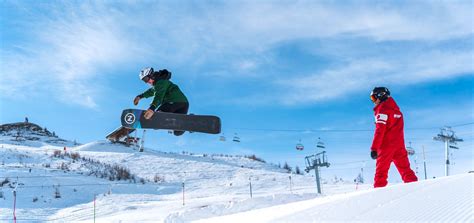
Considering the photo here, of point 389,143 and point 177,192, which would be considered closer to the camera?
point 389,143

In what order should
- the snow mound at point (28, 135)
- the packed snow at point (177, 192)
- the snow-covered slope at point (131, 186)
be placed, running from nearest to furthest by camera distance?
the packed snow at point (177, 192)
the snow-covered slope at point (131, 186)
the snow mound at point (28, 135)

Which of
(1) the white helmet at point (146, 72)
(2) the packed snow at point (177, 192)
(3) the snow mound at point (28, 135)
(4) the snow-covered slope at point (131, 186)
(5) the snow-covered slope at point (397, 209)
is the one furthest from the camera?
(3) the snow mound at point (28, 135)

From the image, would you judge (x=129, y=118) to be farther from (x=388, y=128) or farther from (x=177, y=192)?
(x=177, y=192)

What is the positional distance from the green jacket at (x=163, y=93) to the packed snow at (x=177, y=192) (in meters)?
1.91

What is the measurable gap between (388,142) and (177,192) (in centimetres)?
1386

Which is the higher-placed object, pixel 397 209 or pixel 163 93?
pixel 163 93

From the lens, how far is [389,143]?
6551 mm

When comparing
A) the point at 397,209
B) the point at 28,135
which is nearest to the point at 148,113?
the point at 397,209

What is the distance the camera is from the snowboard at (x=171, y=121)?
6.78 meters

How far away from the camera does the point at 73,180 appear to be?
1956cm

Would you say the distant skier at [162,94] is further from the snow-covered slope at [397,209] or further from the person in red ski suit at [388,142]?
the snow-covered slope at [397,209]

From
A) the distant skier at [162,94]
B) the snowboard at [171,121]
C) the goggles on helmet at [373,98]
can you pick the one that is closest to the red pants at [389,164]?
the goggles on helmet at [373,98]

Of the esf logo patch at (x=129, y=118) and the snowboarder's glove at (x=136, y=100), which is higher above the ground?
the snowboarder's glove at (x=136, y=100)

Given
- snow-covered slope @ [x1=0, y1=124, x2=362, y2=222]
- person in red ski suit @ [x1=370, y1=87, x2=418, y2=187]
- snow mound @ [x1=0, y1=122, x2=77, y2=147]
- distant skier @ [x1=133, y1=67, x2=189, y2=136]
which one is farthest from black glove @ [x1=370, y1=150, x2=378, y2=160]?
snow mound @ [x1=0, y1=122, x2=77, y2=147]
